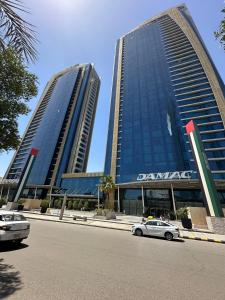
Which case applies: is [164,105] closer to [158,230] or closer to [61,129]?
[61,129]

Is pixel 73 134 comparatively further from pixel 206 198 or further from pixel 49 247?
pixel 49 247

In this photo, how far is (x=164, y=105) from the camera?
70.6 meters

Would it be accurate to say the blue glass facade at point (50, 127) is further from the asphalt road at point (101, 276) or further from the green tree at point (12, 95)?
the asphalt road at point (101, 276)

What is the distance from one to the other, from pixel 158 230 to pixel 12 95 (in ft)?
50.0

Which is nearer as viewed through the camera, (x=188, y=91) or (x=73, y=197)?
(x=188, y=91)

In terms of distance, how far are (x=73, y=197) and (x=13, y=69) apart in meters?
72.0

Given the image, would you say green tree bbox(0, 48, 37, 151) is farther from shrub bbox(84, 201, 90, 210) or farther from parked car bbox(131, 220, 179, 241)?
shrub bbox(84, 201, 90, 210)

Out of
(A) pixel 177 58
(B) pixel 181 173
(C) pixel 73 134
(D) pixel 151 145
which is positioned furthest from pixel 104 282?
(C) pixel 73 134

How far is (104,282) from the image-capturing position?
5.61 metres

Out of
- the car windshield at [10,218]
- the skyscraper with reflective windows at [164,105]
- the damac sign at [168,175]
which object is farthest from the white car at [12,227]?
the skyscraper with reflective windows at [164,105]

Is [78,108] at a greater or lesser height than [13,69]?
greater

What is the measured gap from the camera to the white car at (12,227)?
923 centimetres

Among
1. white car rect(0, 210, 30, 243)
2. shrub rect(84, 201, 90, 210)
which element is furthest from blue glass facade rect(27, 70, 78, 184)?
white car rect(0, 210, 30, 243)

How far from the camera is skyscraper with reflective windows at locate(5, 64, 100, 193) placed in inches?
3842
